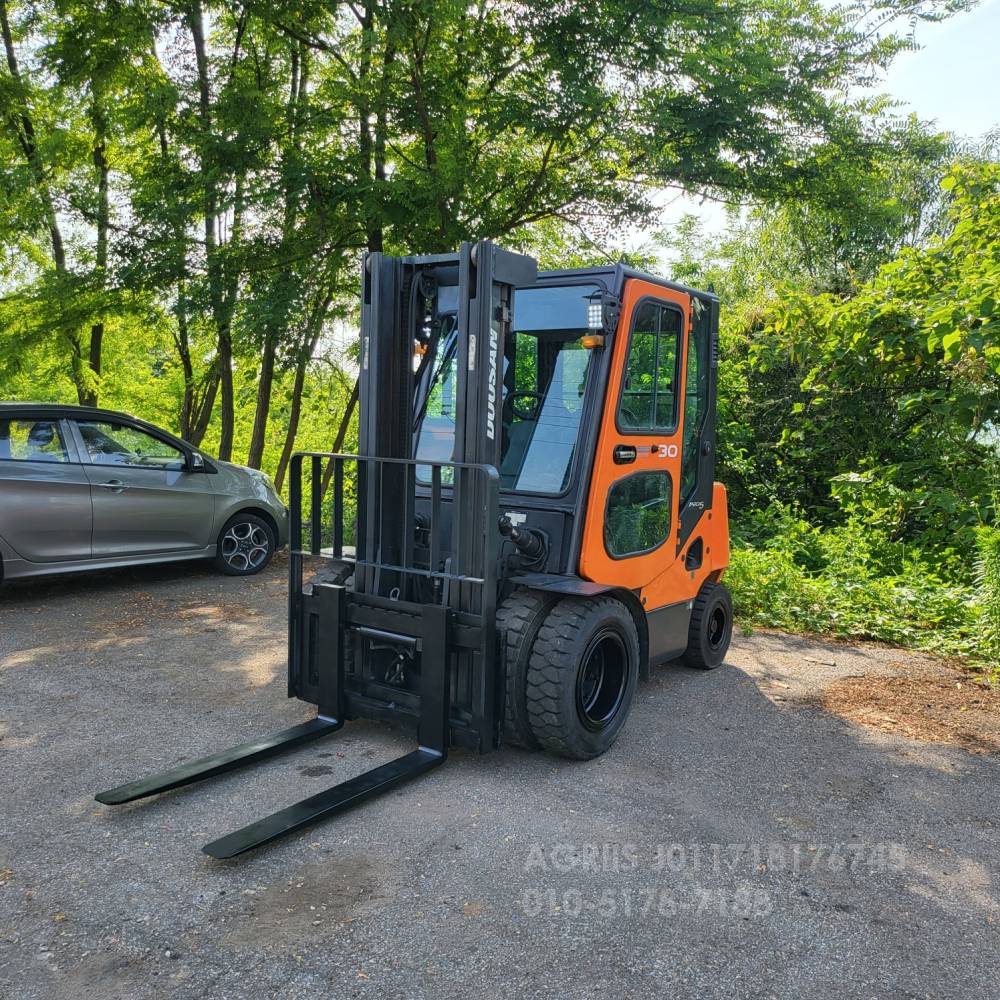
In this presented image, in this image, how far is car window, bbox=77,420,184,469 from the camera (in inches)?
320

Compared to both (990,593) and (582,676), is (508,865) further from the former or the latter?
(990,593)

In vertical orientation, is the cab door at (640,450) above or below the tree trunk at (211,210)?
below

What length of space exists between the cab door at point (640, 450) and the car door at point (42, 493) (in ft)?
17.5

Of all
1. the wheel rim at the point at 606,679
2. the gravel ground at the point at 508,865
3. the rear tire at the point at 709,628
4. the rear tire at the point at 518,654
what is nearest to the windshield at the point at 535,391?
the rear tire at the point at 518,654

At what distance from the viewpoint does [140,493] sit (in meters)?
8.38

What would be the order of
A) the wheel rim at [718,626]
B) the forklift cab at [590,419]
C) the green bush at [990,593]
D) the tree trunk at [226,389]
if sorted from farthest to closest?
the tree trunk at [226,389], the green bush at [990,593], the wheel rim at [718,626], the forklift cab at [590,419]

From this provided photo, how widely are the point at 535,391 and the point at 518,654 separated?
149 cm

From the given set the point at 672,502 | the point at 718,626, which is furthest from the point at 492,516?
the point at 718,626

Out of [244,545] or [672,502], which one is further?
[244,545]

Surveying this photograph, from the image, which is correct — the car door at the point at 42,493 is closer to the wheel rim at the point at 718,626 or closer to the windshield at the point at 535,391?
the windshield at the point at 535,391

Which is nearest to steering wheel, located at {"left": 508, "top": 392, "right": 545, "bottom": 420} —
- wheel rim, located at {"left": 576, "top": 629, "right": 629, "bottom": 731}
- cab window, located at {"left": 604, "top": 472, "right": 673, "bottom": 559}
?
cab window, located at {"left": 604, "top": 472, "right": 673, "bottom": 559}

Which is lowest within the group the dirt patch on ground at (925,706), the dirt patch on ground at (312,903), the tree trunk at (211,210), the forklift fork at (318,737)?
the dirt patch on ground at (312,903)

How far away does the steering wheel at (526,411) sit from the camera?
4840mm

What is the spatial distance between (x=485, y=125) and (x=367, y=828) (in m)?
7.64
